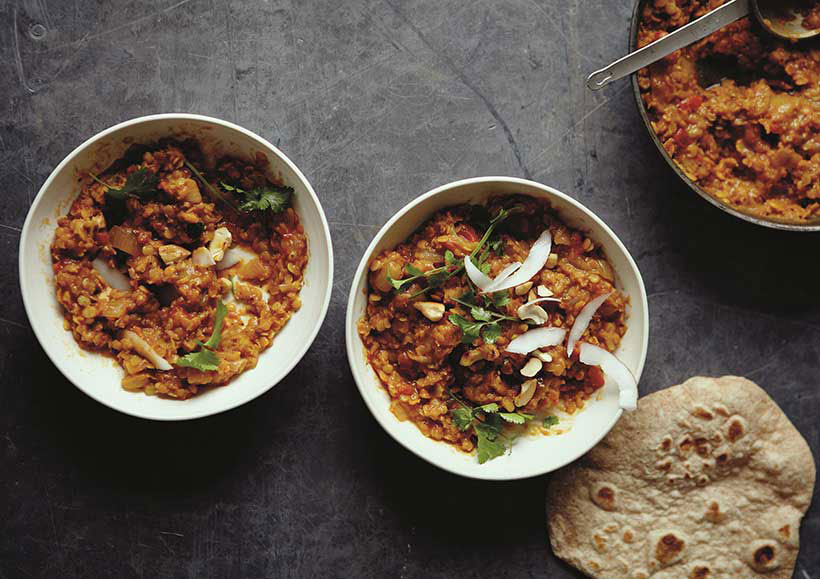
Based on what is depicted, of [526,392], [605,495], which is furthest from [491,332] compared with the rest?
[605,495]

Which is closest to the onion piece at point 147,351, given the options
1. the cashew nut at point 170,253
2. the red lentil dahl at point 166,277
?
the red lentil dahl at point 166,277

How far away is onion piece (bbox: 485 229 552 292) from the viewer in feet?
9.98

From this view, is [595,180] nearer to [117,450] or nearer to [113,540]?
[117,450]

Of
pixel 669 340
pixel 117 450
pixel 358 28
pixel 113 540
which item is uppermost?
pixel 358 28

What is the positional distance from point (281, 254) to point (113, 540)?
5.36 ft

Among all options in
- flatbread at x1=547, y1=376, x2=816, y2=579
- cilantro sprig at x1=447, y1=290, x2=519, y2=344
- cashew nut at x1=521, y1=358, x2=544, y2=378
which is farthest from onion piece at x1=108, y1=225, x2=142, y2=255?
flatbread at x1=547, y1=376, x2=816, y2=579

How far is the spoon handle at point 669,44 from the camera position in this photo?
3.06m

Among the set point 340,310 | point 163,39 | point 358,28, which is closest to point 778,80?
point 358,28

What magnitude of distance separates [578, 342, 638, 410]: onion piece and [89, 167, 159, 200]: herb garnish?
196 centimetres

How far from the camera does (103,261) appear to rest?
308 cm

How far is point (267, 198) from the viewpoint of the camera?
3.06 metres

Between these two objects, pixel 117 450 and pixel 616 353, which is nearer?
pixel 616 353

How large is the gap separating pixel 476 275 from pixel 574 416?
81 centimetres

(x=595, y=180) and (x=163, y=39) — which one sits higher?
(x=163, y=39)
